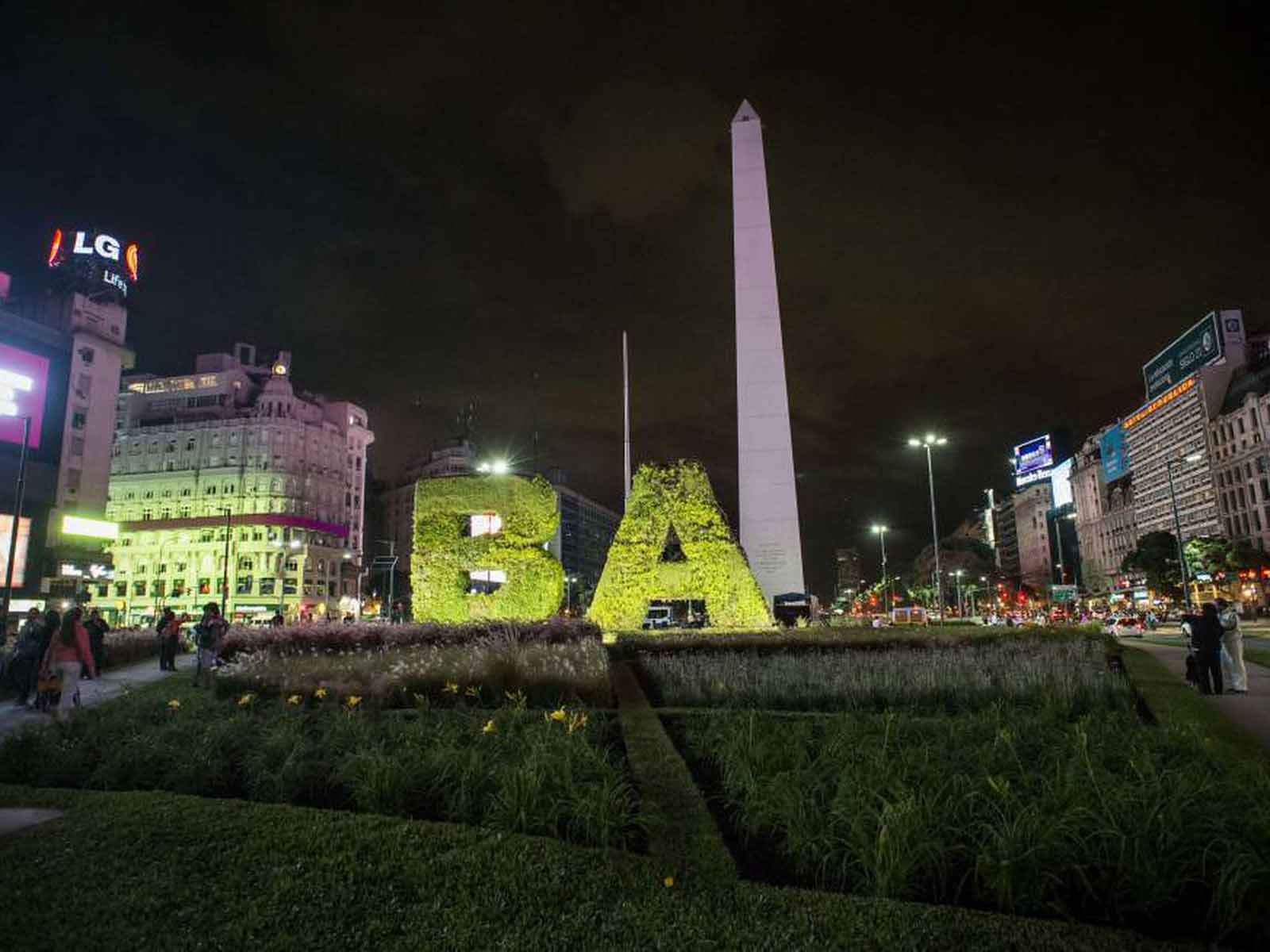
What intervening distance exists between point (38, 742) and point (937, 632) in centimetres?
1800

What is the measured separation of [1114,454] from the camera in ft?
487

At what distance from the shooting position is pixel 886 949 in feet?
13.4

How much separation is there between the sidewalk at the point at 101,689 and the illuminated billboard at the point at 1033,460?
193m

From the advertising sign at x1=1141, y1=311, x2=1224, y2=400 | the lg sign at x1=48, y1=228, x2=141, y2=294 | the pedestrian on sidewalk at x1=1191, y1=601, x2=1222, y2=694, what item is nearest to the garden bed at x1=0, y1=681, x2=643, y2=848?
the pedestrian on sidewalk at x1=1191, y1=601, x2=1222, y2=694

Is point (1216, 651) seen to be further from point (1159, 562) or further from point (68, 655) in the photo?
point (1159, 562)

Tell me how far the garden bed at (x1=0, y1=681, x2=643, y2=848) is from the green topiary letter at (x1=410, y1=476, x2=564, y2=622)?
1145 cm

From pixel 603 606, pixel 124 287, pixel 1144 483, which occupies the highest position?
pixel 124 287

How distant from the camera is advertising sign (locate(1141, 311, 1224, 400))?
110688 mm

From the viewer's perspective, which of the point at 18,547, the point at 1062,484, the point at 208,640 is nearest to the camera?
the point at 208,640

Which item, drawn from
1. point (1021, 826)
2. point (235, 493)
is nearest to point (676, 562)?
point (1021, 826)

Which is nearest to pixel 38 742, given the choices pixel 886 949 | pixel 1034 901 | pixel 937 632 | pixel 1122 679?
pixel 886 949

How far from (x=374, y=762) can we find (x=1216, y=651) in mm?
15192

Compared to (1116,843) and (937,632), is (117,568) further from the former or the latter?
(1116,843)

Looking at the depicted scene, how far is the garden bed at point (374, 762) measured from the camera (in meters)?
6.19
